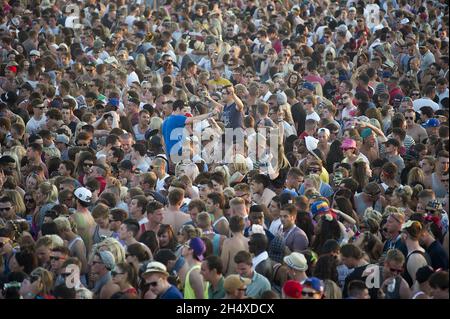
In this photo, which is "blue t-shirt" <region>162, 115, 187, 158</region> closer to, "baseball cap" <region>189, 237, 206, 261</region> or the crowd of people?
the crowd of people

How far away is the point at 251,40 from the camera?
72.3 feet

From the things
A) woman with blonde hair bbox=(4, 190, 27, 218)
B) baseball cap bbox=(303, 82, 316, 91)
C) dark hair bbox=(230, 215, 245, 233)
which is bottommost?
woman with blonde hair bbox=(4, 190, 27, 218)

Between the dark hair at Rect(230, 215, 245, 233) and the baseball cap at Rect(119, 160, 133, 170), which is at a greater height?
the dark hair at Rect(230, 215, 245, 233)

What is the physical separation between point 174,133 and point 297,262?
4792 mm

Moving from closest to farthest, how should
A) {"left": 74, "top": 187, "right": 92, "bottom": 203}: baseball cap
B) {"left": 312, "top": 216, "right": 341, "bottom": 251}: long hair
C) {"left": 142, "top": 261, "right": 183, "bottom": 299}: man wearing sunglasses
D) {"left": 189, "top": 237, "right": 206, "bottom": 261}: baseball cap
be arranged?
{"left": 142, "top": 261, "right": 183, "bottom": 299}: man wearing sunglasses
{"left": 189, "top": 237, "right": 206, "bottom": 261}: baseball cap
{"left": 312, "top": 216, "right": 341, "bottom": 251}: long hair
{"left": 74, "top": 187, "right": 92, "bottom": 203}: baseball cap

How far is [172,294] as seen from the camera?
8695 millimetres

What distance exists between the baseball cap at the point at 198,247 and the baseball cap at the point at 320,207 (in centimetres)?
165

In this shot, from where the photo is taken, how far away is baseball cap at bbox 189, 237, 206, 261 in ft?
31.0

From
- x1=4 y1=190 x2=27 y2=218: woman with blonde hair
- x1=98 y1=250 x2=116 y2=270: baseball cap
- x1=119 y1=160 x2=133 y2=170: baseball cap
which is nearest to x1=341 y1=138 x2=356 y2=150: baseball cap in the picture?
x1=119 y1=160 x2=133 y2=170: baseball cap

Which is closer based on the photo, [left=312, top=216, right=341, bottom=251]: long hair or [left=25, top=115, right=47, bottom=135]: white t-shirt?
[left=312, top=216, right=341, bottom=251]: long hair

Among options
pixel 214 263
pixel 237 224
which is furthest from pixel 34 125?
pixel 214 263

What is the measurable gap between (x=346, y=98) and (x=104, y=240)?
668cm

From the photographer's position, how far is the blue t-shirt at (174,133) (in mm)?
13594

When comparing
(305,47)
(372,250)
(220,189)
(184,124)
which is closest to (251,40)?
(305,47)
